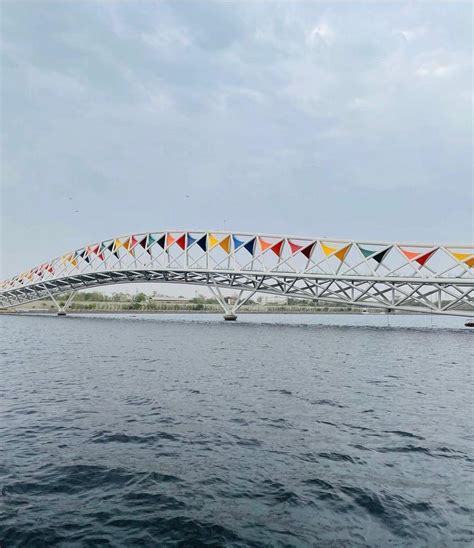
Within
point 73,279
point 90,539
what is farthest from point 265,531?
point 73,279

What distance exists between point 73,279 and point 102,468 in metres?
89.7

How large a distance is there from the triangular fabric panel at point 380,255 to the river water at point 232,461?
4554 centimetres

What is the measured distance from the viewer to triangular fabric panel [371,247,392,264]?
60.3 meters

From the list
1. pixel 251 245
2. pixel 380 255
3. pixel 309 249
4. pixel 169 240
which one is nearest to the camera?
pixel 380 255

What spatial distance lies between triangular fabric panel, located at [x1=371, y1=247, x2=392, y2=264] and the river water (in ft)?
149

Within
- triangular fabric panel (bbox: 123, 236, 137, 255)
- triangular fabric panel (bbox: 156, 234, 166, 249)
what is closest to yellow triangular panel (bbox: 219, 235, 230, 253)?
triangular fabric panel (bbox: 156, 234, 166, 249)

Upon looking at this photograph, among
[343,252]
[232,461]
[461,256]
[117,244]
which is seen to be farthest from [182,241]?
[232,461]

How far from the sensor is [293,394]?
14375 millimetres

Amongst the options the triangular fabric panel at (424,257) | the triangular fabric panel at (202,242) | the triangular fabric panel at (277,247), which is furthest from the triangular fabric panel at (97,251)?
the triangular fabric panel at (424,257)

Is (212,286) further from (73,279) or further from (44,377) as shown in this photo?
(44,377)

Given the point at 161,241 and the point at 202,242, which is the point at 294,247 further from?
the point at 161,241

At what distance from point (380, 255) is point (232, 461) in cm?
5759

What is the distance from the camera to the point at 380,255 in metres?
60.8

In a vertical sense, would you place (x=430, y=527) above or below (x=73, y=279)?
below
